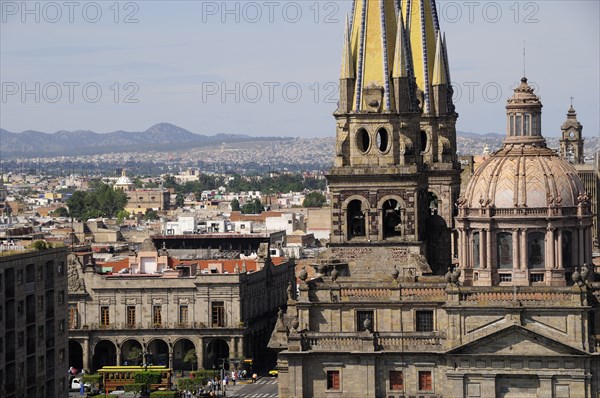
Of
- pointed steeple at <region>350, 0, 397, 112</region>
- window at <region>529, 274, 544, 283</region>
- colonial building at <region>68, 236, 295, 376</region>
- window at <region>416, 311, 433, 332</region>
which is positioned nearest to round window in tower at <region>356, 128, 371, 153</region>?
pointed steeple at <region>350, 0, 397, 112</region>

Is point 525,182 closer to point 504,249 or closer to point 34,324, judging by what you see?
point 504,249

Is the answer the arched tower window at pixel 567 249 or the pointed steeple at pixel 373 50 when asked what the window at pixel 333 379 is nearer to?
the arched tower window at pixel 567 249

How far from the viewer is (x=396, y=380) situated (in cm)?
10325

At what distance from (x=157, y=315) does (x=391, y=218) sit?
46.9 m

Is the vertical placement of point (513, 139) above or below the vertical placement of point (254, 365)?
above

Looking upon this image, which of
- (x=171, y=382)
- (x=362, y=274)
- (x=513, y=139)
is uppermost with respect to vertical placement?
(x=513, y=139)

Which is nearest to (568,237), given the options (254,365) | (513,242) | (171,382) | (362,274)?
(513,242)

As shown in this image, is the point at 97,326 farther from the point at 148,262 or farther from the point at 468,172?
the point at 468,172

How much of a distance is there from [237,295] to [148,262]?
44.6 feet

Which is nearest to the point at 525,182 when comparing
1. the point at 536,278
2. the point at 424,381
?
the point at 536,278

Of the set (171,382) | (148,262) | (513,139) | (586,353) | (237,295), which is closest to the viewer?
(586,353)

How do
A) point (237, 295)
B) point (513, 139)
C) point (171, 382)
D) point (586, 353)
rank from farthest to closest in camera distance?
point (237, 295), point (171, 382), point (513, 139), point (586, 353)

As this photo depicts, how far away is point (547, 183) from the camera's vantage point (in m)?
106

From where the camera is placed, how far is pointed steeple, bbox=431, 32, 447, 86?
12175cm
